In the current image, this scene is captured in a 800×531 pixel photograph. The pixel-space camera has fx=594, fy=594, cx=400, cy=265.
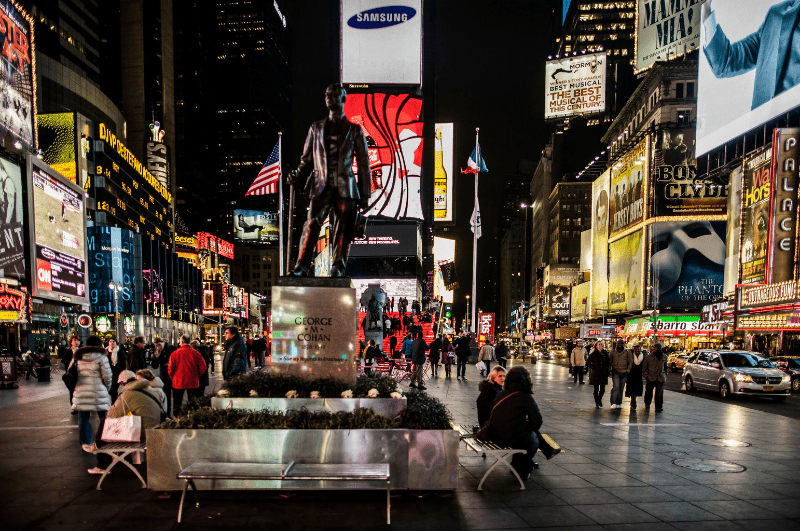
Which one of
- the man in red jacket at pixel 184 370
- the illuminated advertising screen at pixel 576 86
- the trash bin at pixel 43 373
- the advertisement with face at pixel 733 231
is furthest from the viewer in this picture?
the illuminated advertising screen at pixel 576 86

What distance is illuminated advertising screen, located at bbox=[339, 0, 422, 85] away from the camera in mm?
60438

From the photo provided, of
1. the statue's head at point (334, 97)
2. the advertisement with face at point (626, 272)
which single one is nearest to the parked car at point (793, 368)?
the statue's head at point (334, 97)

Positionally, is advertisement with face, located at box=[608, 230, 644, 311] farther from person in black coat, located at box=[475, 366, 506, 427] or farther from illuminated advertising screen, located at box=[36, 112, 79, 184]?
illuminated advertising screen, located at box=[36, 112, 79, 184]

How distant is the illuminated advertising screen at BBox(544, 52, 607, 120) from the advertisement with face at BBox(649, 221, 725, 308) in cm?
3534

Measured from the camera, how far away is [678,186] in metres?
62.9

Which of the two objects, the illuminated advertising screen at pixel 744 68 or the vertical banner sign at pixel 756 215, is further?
the vertical banner sign at pixel 756 215

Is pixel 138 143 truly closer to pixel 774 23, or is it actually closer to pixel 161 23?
pixel 161 23

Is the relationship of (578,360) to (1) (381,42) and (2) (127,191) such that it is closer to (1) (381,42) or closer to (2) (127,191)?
(1) (381,42)

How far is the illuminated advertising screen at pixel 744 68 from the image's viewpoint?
120 ft

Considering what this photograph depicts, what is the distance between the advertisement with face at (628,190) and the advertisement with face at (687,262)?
13.1 ft

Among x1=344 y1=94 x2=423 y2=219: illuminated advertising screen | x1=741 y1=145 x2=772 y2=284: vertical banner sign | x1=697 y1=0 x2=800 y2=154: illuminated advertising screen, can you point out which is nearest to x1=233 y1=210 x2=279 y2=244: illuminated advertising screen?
x1=344 y1=94 x2=423 y2=219: illuminated advertising screen

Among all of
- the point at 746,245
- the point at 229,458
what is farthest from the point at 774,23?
the point at 229,458

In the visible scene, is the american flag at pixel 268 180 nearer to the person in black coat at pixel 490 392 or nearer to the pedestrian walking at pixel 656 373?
the pedestrian walking at pixel 656 373

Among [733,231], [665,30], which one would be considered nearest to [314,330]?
[733,231]
